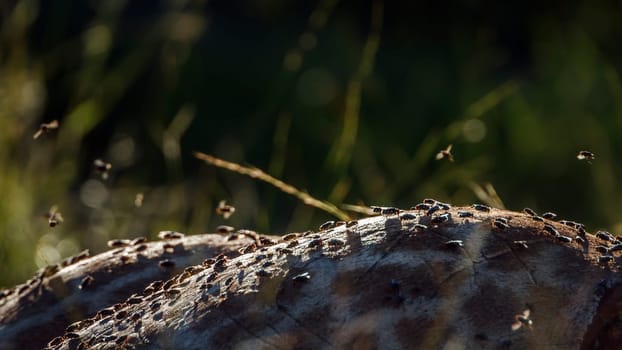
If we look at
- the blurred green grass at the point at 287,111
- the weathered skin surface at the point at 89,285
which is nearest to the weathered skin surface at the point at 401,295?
the weathered skin surface at the point at 89,285

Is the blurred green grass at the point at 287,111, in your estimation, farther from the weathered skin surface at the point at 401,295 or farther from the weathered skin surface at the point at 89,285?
the weathered skin surface at the point at 401,295

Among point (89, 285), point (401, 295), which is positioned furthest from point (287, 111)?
point (401, 295)

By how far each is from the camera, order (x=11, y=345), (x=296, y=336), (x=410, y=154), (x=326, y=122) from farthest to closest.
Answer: (x=326, y=122), (x=410, y=154), (x=11, y=345), (x=296, y=336)

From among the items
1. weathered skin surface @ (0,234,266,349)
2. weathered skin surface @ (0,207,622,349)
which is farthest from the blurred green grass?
weathered skin surface @ (0,207,622,349)

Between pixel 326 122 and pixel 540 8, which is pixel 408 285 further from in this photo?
pixel 540 8

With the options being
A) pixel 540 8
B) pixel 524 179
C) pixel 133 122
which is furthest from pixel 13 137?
pixel 540 8

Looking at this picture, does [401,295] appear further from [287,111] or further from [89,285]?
[287,111]
